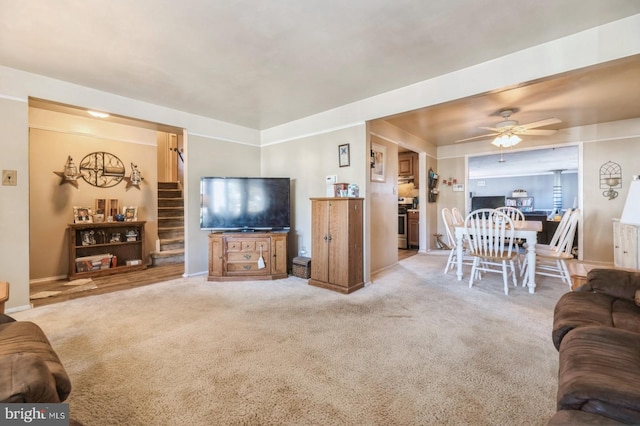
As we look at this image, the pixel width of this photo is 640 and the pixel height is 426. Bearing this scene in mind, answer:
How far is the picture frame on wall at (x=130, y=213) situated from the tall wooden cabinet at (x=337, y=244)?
321 cm

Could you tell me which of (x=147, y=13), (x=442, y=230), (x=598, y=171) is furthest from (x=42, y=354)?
(x=598, y=171)

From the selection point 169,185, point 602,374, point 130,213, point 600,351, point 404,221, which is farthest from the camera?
point 404,221

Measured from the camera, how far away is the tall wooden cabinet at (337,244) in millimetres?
3381

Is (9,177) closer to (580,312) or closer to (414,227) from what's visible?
(580,312)

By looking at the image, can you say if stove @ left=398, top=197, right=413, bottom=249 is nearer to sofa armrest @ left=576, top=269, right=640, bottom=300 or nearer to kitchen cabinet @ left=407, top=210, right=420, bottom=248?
kitchen cabinet @ left=407, top=210, right=420, bottom=248

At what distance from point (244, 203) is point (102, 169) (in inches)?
99.5

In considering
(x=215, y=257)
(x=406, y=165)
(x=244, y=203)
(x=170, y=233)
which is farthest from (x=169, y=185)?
(x=406, y=165)

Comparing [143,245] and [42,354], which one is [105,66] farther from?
[143,245]

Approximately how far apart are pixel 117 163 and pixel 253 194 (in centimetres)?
254

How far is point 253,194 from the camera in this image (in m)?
4.17

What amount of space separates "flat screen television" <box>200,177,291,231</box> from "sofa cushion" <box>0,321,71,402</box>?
2.65m

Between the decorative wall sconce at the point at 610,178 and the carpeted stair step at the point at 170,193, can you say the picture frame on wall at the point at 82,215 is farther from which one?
the decorative wall sconce at the point at 610,178

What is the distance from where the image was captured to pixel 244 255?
3990 mm

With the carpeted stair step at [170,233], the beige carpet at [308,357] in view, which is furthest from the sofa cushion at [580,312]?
the carpeted stair step at [170,233]
